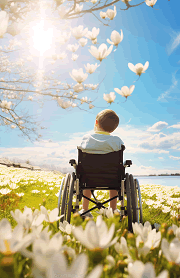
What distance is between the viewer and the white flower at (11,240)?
0.57 m

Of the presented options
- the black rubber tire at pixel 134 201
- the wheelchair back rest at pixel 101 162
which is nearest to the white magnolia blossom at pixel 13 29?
the wheelchair back rest at pixel 101 162

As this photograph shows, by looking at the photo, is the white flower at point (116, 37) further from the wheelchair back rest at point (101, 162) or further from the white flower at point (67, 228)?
the white flower at point (67, 228)

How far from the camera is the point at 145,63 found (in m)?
1.89

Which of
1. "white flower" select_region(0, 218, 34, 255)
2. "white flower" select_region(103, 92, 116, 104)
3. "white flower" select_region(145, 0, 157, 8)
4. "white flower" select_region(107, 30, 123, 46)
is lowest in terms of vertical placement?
"white flower" select_region(0, 218, 34, 255)

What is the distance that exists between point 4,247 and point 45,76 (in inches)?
251

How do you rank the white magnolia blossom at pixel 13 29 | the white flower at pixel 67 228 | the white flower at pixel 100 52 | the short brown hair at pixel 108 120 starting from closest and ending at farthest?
the white flower at pixel 67 228 < the white magnolia blossom at pixel 13 29 < the white flower at pixel 100 52 < the short brown hair at pixel 108 120

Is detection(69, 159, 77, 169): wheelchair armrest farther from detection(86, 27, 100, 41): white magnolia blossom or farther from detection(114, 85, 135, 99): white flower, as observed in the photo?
detection(86, 27, 100, 41): white magnolia blossom

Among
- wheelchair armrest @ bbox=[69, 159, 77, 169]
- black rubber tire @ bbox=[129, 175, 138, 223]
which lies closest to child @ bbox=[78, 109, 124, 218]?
wheelchair armrest @ bbox=[69, 159, 77, 169]

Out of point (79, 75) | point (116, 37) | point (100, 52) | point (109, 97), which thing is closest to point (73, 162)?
point (109, 97)

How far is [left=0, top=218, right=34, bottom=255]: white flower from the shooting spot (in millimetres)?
567

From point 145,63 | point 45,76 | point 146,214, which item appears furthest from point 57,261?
point 45,76

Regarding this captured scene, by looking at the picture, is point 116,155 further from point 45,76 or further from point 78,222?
point 45,76

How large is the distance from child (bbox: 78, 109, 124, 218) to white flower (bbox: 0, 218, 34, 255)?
1.97m

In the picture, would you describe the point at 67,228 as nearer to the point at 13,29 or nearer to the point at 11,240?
the point at 11,240
